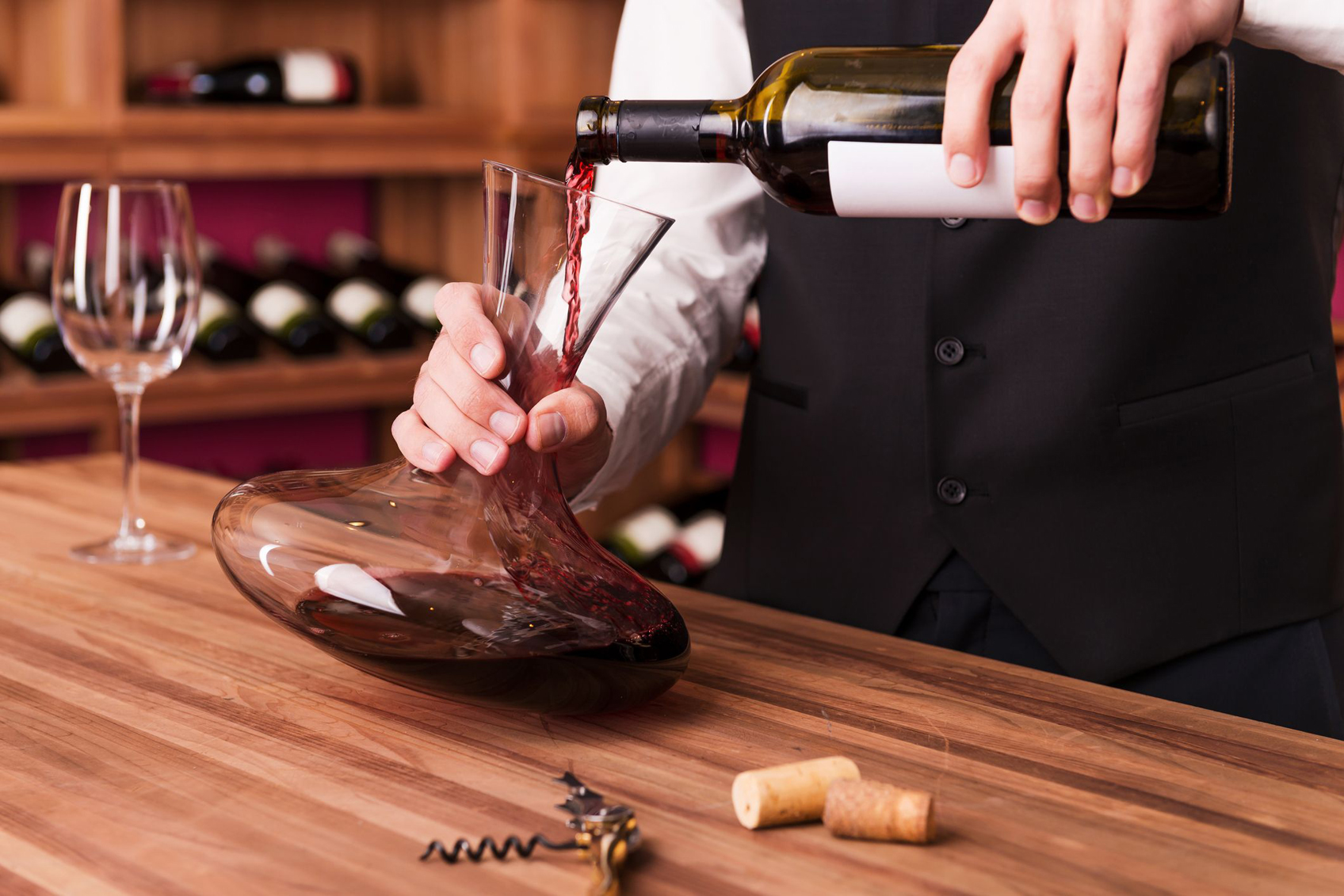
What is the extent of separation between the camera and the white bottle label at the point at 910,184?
0.63 m

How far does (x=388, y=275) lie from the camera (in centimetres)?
254

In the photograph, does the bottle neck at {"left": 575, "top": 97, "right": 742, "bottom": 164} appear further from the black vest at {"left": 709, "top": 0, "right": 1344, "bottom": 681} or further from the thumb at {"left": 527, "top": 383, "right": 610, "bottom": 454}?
the black vest at {"left": 709, "top": 0, "right": 1344, "bottom": 681}

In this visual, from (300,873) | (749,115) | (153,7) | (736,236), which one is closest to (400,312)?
(153,7)

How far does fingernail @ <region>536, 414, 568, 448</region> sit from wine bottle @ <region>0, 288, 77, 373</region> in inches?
62.3

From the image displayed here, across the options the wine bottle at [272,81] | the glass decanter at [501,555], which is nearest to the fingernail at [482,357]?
the glass decanter at [501,555]

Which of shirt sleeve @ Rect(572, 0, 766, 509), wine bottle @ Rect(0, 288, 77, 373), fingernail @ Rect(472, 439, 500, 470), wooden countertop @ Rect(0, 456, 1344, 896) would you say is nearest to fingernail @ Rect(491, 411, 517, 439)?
fingernail @ Rect(472, 439, 500, 470)

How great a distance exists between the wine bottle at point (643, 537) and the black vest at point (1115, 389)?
1138mm

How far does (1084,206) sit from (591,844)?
13.4 inches

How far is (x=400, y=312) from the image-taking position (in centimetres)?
242

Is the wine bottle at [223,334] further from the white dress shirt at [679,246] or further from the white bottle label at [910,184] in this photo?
the white bottle label at [910,184]

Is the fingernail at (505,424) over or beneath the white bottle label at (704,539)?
over

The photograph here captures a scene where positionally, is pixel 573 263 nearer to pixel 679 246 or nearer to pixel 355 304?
pixel 679 246

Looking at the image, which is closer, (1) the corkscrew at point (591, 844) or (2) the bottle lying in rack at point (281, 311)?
(1) the corkscrew at point (591, 844)

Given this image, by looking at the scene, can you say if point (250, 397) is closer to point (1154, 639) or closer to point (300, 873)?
point (1154, 639)
